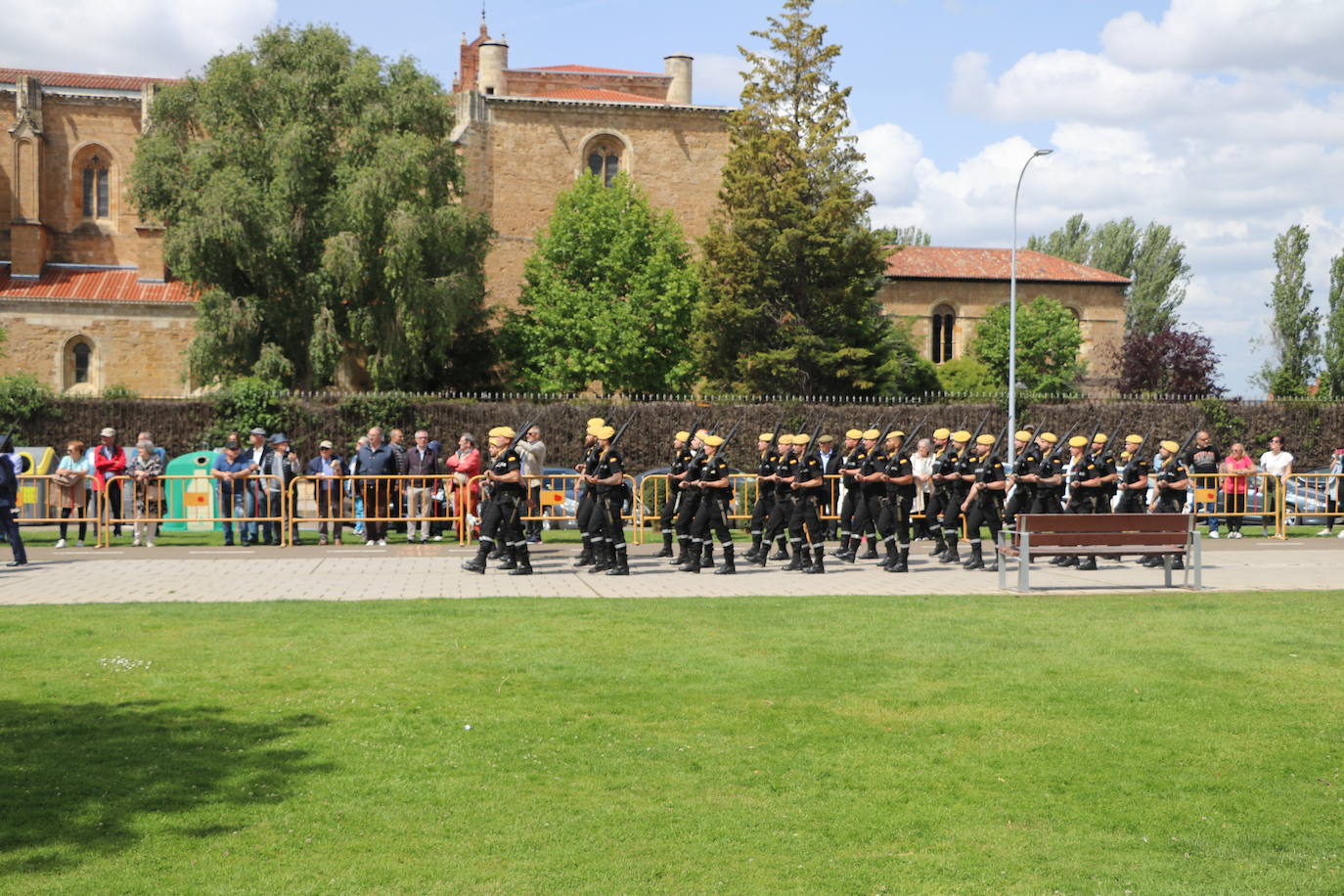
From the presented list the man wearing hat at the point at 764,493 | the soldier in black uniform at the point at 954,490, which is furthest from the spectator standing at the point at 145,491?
the soldier in black uniform at the point at 954,490

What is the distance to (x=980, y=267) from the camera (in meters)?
65.5

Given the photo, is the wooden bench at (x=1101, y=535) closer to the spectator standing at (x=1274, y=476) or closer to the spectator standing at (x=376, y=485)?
the spectator standing at (x=1274, y=476)

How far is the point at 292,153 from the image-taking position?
129ft

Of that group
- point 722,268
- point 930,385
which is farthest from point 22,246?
point 930,385

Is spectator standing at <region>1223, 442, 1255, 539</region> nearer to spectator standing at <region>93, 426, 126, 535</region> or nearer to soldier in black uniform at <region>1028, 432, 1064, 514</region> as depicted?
soldier in black uniform at <region>1028, 432, 1064, 514</region>

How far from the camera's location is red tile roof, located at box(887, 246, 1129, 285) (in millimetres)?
64250

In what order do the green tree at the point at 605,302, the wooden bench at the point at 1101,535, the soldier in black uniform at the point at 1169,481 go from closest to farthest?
the wooden bench at the point at 1101,535
the soldier in black uniform at the point at 1169,481
the green tree at the point at 605,302

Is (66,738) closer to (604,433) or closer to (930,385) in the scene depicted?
(604,433)

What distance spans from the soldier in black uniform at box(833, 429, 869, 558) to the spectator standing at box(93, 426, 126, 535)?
36.6 ft

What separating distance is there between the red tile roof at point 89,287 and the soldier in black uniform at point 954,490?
4037cm

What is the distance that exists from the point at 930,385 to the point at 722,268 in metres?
17.4

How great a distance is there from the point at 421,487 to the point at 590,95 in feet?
134

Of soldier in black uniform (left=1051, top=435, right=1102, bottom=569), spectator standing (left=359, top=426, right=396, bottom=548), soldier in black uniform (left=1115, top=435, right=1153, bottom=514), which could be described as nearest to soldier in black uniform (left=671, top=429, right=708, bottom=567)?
soldier in black uniform (left=1051, top=435, right=1102, bottom=569)

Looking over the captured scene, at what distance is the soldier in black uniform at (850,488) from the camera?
16.7 meters
